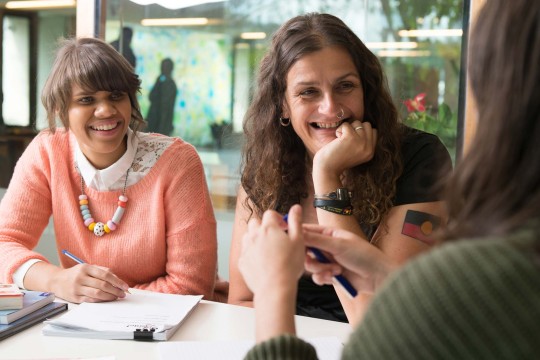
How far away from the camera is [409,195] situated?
1820 millimetres

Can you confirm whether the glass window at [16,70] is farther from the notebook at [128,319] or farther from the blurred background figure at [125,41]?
the notebook at [128,319]

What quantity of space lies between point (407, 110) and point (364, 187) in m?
1.61

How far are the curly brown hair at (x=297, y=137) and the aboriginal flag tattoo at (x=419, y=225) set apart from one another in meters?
0.08

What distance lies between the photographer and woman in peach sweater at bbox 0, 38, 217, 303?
2.13 metres

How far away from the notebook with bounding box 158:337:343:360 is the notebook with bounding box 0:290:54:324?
1.19 ft

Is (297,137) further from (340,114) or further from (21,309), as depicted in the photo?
(21,309)

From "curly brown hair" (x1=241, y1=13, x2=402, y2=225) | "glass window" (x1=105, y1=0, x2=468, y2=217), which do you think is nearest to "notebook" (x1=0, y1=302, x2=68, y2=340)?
"curly brown hair" (x1=241, y1=13, x2=402, y2=225)

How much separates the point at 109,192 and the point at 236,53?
5.35ft

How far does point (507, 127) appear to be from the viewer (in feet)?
2.47

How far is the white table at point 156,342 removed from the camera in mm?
1350

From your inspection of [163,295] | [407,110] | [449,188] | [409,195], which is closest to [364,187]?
[409,195]

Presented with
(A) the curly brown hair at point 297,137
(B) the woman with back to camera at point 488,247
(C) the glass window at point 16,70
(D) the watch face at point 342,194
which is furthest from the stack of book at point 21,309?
(C) the glass window at point 16,70

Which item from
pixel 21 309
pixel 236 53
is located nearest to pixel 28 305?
pixel 21 309

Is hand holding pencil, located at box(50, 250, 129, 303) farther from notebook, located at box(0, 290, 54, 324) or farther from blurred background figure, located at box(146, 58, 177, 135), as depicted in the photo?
blurred background figure, located at box(146, 58, 177, 135)
